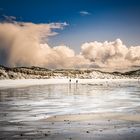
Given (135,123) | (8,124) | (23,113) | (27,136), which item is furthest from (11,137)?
(23,113)

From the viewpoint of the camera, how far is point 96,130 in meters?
16.2

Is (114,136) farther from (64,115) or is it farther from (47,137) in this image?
(64,115)

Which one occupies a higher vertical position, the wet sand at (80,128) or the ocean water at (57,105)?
the ocean water at (57,105)

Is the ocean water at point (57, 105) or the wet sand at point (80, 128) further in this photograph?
the ocean water at point (57, 105)

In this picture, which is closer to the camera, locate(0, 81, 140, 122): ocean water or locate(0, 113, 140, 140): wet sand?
locate(0, 113, 140, 140): wet sand

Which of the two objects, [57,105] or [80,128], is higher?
[57,105]

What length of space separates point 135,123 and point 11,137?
702cm

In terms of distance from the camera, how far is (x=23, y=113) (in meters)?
22.9

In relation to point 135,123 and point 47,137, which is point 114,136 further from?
point 135,123

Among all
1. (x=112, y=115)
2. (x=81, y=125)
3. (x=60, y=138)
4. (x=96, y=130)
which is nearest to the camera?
(x=60, y=138)

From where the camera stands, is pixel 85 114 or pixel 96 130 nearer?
pixel 96 130

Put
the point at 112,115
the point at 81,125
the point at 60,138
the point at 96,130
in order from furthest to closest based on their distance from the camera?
the point at 112,115
the point at 81,125
the point at 96,130
the point at 60,138

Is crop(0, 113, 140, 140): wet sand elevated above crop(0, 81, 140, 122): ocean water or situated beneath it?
situated beneath

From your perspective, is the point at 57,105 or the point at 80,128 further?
the point at 57,105
